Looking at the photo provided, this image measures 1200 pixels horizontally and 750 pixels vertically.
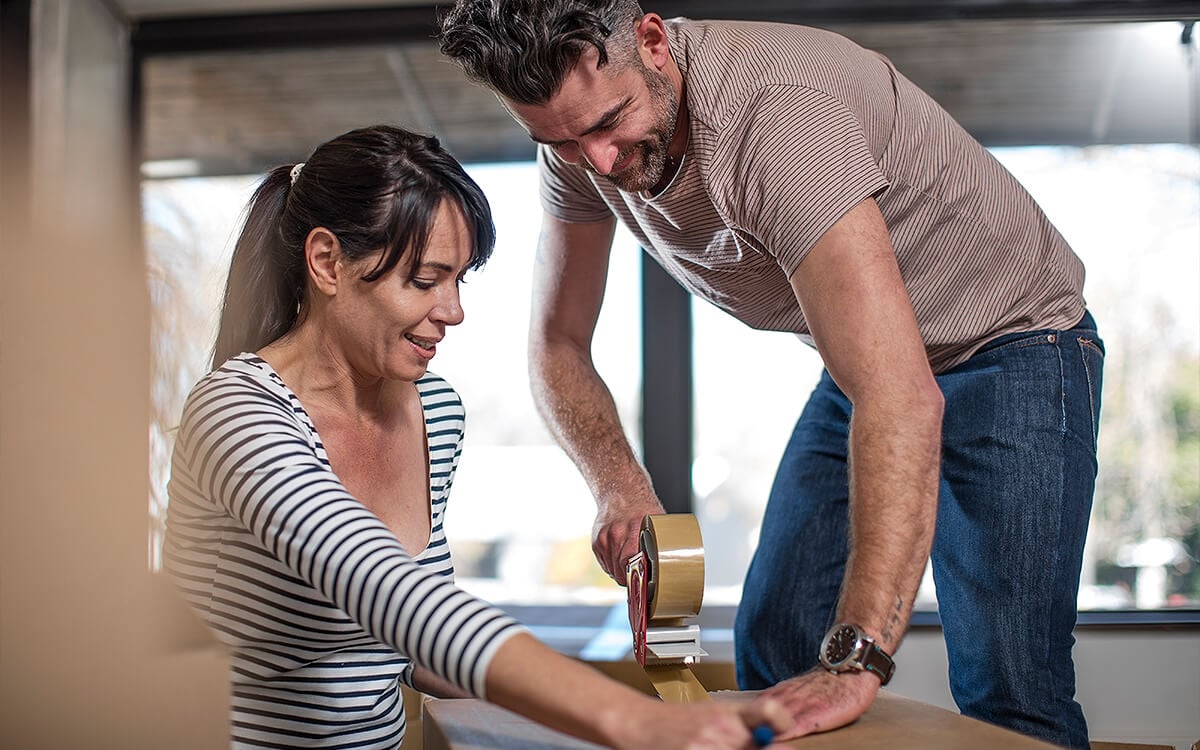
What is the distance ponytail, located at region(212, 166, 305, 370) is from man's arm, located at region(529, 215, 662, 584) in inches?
24.7

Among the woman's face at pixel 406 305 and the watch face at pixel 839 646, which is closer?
the watch face at pixel 839 646

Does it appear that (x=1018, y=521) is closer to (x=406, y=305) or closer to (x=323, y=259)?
(x=406, y=305)

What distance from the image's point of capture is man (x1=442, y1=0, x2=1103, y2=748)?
3.98 ft

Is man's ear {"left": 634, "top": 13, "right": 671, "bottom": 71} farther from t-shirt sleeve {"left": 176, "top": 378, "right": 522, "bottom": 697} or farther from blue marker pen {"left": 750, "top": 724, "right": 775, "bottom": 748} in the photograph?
blue marker pen {"left": 750, "top": 724, "right": 775, "bottom": 748}

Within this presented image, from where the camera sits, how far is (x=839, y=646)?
3.64 feet

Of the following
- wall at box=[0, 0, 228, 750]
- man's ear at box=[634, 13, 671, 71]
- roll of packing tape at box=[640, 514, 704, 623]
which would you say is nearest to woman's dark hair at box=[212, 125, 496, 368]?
man's ear at box=[634, 13, 671, 71]

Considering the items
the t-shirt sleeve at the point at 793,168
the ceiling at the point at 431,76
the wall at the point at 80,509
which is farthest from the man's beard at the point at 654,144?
the ceiling at the point at 431,76

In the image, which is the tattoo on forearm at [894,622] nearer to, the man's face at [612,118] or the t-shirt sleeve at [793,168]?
the t-shirt sleeve at [793,168]

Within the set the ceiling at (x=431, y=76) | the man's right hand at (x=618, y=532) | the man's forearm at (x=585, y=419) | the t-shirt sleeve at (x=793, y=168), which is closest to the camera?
the t-shirt sleeve at (x=793, y=168)

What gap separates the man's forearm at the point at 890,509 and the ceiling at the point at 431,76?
5.69ft

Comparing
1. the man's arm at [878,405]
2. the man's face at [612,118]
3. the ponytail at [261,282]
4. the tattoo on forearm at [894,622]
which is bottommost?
the tattoo on forearm at [894,622]

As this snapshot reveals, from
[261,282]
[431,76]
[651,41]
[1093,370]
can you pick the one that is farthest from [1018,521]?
[431,76]

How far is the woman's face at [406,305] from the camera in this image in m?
1.28

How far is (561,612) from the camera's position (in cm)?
295
